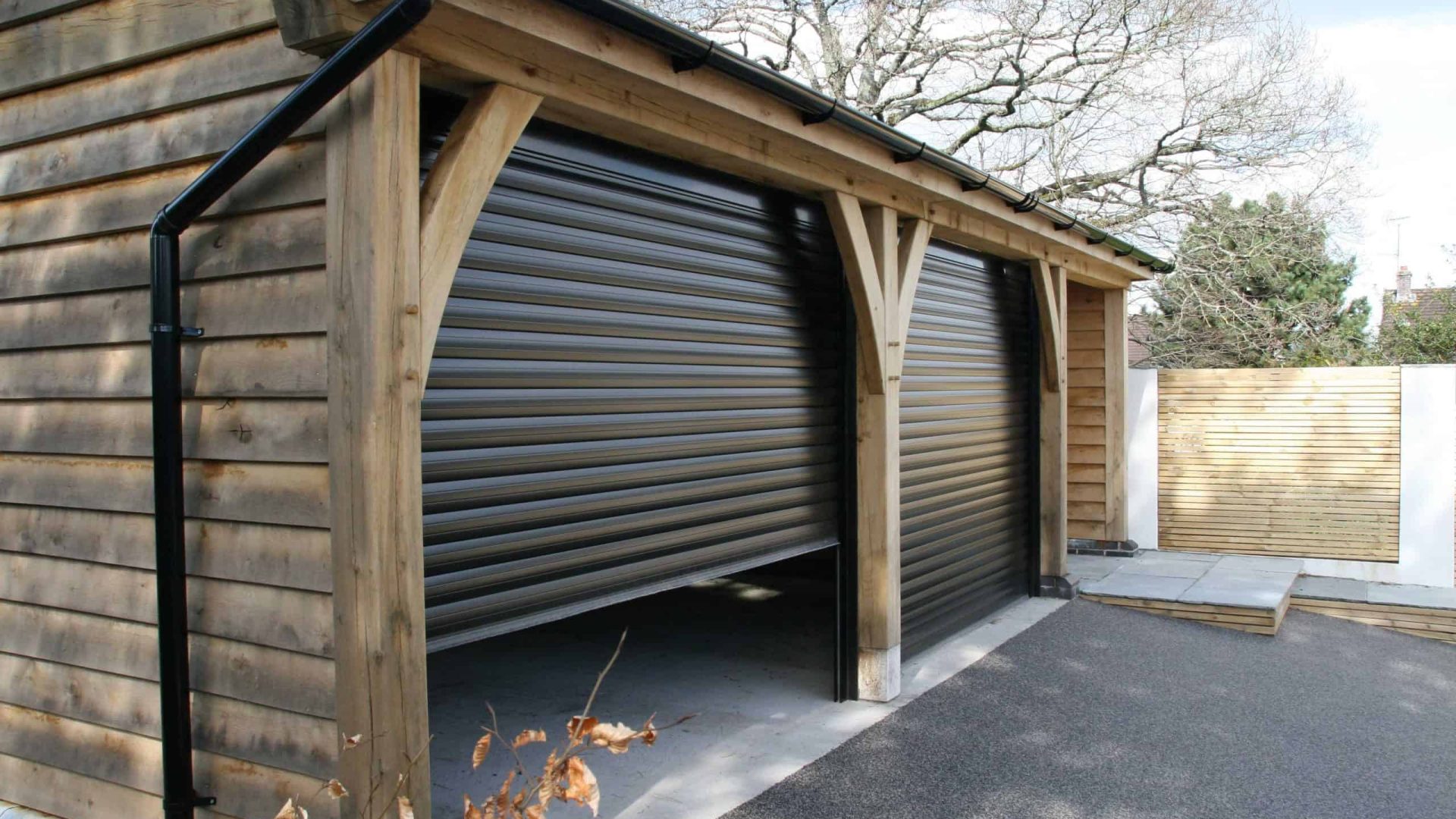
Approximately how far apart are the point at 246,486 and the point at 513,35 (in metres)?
1.25

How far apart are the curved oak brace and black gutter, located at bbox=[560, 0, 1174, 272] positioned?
31 centimetres

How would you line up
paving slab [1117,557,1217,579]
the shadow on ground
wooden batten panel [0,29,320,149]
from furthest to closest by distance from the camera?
1. paving slab [1117,557,1217,579]
2. the shadow on ground
3. wooden batten panel [0,29,320,149]

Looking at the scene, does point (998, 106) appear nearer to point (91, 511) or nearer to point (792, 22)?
point (792, 22)

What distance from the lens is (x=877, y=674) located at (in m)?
4.59

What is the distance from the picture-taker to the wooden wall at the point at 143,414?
2344 mm

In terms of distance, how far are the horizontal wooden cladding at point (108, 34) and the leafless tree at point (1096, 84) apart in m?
11.6

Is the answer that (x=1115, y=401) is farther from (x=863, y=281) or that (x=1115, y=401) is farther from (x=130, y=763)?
(x=130, y=763)

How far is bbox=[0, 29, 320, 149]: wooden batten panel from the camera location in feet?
7.89

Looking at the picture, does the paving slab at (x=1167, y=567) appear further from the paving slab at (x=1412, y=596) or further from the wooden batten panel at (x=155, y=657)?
the wooden batten panel at (x=155, y=657)

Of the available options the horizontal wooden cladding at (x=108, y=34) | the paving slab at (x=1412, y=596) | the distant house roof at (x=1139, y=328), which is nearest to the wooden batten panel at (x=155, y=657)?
the horizontal wooden cladding at (x=108, y=34)


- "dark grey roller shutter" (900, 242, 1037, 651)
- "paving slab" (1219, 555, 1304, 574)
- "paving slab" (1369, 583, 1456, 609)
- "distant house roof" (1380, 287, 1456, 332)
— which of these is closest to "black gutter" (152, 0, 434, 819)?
"dark grey roller shutter" (900, 242, 1037, 651)

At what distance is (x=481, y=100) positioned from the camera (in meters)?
2.45

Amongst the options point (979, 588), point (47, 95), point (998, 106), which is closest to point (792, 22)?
point (998, 106)

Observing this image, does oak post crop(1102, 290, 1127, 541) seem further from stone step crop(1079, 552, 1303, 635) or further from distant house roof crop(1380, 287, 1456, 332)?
distant house roof crop(1380, 287, 1456, 332)
